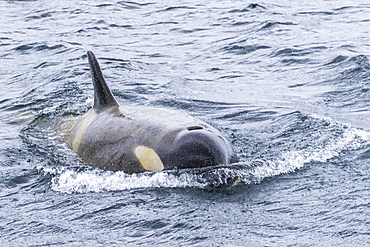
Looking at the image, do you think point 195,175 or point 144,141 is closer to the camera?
point 195,175

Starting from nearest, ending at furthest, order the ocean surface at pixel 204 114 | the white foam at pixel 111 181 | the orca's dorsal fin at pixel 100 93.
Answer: the ocean surface at pixel 204 114 → the white foam at pixel 111 181 → the orca's dorsal fin at pixel 100 93

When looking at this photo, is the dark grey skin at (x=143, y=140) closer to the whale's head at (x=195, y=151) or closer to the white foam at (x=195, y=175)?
the whale's head at (x=195, y=151)

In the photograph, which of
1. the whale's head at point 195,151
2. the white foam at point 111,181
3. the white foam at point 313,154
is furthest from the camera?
the white foam at point 313,154

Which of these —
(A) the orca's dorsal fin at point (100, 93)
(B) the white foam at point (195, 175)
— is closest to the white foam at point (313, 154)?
(B) the white foam at point (195, 175)

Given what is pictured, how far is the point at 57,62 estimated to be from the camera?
17.1 meters

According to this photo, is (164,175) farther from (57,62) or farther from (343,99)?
(57,62)

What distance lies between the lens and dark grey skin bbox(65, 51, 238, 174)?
7617 millimetres

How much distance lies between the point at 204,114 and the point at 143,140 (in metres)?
3.92

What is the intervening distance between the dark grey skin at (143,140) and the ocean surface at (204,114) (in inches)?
7.6

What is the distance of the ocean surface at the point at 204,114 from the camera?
6801 millimetres

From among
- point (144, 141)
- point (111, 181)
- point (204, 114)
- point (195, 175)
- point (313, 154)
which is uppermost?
point (144, 141)

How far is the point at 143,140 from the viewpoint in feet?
26.6

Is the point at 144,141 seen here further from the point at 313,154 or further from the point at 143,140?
the point at 313,154

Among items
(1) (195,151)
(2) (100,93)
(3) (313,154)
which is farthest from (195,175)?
(2) (100,93)
